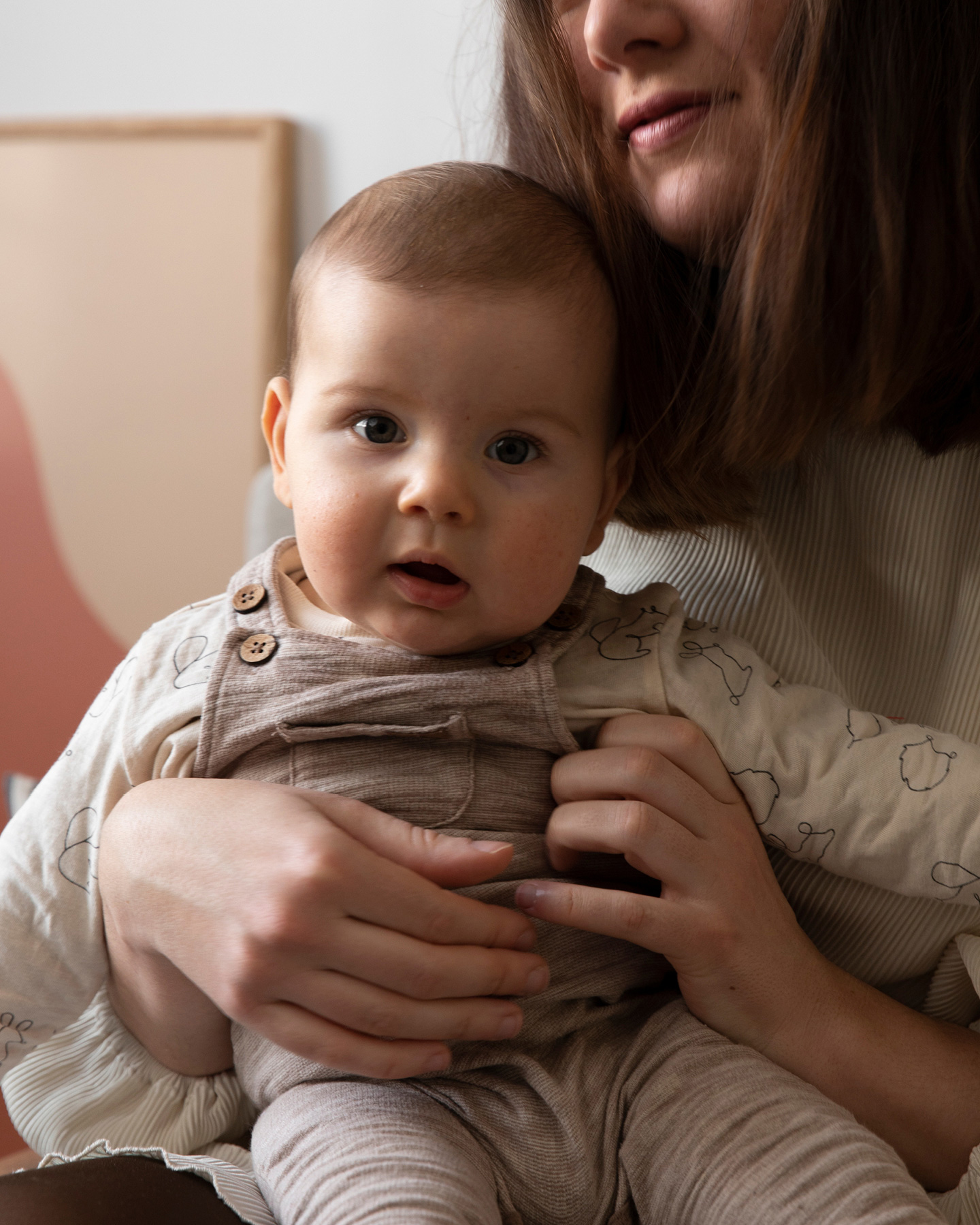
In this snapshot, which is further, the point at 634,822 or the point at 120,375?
the point at 120,375

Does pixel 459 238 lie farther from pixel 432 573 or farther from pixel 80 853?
pixel 80 853

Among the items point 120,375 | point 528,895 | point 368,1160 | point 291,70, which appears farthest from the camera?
point 120,375

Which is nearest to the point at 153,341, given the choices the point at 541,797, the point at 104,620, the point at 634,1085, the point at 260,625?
the point at 104,620

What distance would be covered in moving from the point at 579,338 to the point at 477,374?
0.09 m

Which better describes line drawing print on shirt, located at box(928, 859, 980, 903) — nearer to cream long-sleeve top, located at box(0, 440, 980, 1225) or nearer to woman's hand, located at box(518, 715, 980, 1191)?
cream long-sleeve top, located at box(0, 440, 980, 1225)

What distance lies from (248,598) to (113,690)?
124 millimetres

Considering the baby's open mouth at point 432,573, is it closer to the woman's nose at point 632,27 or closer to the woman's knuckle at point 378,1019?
the woman's knuckle at point 378,1019

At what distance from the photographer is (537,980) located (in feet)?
2.20

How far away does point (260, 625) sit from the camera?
2.53 ft

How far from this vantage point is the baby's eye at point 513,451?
71 centimetres

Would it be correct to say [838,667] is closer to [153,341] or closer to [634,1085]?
[634,1085]

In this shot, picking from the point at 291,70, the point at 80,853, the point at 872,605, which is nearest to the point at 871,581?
the point at 872,605

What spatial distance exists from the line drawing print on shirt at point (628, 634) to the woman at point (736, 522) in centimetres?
7

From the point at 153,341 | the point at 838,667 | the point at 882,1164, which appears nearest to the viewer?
the point at 882,1164
